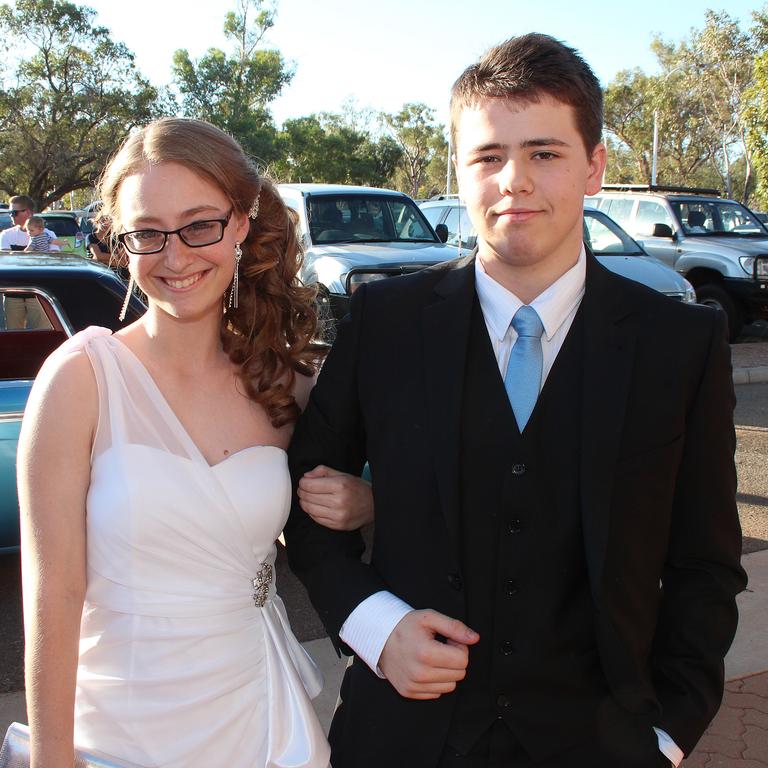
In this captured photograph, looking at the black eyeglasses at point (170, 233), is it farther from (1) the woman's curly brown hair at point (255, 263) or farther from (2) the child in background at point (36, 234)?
(2) the child in background at point (36, 234)

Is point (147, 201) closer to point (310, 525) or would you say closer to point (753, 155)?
point (310, 525)

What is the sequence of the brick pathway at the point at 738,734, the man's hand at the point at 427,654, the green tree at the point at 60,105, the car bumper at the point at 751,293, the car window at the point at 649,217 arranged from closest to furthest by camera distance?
1. the man's hand at the point at 427,654
2. the brick pathway at the point at 738,734
3. the car bumper at the point at 751,293
4. the car window at the point at 649,217
5. the green tree at the point at 60,105

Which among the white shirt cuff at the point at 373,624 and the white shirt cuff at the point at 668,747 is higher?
the white shirt cuff at the point at 373,624

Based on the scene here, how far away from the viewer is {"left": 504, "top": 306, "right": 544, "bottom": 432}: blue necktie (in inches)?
67.9

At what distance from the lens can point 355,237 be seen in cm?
940

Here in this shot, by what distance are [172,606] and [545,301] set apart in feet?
3.48

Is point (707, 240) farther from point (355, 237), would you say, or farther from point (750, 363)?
point (355, 237)

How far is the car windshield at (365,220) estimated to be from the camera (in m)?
9.38

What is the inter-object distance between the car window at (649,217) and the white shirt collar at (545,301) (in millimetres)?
11808

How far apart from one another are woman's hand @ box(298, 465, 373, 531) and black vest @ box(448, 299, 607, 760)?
11.6 inches

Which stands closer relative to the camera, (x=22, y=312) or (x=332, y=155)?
(x=22, y=312)

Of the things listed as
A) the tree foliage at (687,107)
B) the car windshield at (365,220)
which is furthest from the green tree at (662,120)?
the car windshield at (365,220)

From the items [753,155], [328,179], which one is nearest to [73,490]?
[753,155]

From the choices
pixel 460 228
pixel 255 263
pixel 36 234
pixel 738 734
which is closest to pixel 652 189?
pixel 460 228
